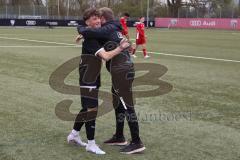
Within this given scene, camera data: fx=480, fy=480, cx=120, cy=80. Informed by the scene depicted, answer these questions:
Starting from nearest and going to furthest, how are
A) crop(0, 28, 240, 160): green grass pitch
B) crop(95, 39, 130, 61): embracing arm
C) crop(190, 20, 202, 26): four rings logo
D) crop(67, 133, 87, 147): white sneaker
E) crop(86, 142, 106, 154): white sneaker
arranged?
1. crop(95, 39, 130, 61): embracing arm
2. crop(86, 142, 106, 154): white sneaker
3. crop(0, 28, 240, 160): green grass pitch
4. crop(67, 133, 87, 147): white sneaker
5. crop(190, 20, 202, 26): four rings logo

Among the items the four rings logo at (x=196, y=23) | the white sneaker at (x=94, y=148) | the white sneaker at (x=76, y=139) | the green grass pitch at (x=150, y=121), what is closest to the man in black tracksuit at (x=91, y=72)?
the white sneaker at (x=94, y=148)

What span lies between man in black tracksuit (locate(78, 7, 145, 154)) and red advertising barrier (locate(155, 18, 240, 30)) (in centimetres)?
5282

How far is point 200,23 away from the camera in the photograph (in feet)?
201

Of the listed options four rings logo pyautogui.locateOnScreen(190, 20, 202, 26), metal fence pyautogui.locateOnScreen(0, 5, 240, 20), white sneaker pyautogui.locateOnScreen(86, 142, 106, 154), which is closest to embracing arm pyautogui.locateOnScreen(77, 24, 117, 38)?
white sneaker pyautogui.locateOnScreen(86, 142, 106, 154)

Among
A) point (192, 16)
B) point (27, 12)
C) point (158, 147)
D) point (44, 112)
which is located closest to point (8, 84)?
point (44, 112)

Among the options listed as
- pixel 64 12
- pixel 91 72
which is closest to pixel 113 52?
pixel 91 72

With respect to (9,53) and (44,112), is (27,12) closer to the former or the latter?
(9,53)

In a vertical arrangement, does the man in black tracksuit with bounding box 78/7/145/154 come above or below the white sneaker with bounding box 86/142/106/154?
above

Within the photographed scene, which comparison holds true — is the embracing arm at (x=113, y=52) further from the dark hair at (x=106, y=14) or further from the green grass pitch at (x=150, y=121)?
the green grass pitch at (x=150, y=121)

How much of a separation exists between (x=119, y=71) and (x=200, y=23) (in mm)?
56920

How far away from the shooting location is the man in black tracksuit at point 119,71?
5340 millimetres

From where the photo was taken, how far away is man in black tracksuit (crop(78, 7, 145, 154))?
17.5ft

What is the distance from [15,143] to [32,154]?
518mm

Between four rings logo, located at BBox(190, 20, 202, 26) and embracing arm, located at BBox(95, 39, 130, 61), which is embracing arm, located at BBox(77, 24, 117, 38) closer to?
embracing arm, located at BBox(95, 39, 130, 61)
